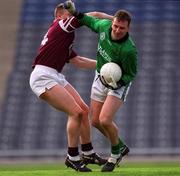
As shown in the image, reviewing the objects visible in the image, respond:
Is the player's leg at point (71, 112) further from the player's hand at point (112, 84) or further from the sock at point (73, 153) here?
the player's hand at point (112, 84)

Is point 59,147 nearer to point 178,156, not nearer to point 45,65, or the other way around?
point 178,156

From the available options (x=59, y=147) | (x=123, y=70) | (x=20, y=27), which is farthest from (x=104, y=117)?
(x=20, y=27)

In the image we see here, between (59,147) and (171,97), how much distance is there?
2117mm

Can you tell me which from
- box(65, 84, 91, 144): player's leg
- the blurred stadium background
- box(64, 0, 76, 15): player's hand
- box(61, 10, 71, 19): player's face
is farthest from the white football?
the blurred stadium background

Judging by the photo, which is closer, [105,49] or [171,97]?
[105,49]

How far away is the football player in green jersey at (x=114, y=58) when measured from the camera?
25.9 ft

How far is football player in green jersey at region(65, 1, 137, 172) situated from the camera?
7895 mm

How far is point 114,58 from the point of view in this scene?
8047 mm

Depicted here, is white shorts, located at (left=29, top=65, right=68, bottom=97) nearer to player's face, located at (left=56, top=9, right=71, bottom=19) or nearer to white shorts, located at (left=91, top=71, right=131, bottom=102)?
white shorts, located at (left=91, top=71, right=131, bottom=102)

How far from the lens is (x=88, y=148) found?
8.57m

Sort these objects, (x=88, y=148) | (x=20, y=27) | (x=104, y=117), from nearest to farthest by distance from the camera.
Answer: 1. (x=104, y=117)
2. (x=88, y=148)
3. (x=20, y=27)

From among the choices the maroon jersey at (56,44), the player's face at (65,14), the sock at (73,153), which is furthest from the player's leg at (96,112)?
the player's face at (65,14)

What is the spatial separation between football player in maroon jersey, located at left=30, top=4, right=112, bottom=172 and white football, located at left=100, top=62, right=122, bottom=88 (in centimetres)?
43

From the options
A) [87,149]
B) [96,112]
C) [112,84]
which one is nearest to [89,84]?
[87,149]
